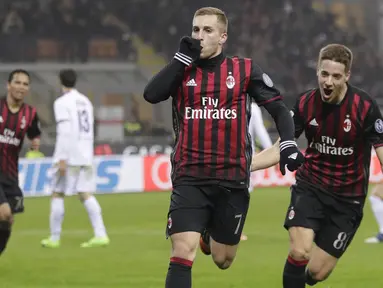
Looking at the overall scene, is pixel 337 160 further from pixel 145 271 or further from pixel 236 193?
pixel 145 271

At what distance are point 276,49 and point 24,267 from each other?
23081mm

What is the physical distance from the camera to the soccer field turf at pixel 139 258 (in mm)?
8500

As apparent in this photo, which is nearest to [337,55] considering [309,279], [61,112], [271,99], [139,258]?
[271,99]

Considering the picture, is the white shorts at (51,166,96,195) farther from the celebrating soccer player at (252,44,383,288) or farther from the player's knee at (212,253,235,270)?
the player's knee at (212,253,235,270)

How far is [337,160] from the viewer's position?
6.84m

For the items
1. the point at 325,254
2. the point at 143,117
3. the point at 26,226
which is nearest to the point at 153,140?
the point at 143,117

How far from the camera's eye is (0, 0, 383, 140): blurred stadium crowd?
2917 centimetres

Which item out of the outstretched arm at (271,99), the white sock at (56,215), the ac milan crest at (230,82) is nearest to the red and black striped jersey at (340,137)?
the outstretched arm at (271,99)

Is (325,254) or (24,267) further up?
(325,254)

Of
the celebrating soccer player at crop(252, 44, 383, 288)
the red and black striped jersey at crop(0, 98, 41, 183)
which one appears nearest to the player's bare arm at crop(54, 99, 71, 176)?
the red and black striped jersey at crop(0, 98, 41, 183)

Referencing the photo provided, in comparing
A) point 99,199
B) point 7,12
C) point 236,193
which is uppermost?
point 7,12

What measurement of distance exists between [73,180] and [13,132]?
2.51 m

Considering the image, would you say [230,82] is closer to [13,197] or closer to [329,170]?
[329,170]

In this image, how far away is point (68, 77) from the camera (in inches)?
454
